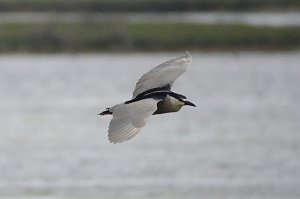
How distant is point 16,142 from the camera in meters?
19.9

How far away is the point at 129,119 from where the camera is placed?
9.13 m

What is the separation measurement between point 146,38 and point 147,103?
72.4 ft

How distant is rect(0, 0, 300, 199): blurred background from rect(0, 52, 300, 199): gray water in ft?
0.10

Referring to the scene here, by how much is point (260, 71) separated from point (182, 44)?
9.08 feet

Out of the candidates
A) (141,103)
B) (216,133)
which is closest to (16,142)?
(216,133)

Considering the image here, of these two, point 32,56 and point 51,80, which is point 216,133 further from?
point 32,56

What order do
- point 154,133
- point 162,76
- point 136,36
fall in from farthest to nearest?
Result: point 136,36 → point 154,133 → point 162,76

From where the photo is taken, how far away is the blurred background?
651 inches

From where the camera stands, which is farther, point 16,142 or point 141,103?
point 16,142

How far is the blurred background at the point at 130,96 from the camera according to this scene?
16547 mm

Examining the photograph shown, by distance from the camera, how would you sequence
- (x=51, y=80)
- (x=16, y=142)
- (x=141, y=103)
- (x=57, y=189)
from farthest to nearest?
1. (x=51, y=80)
2. (x=16, y=142)
3. (x=57, y=189)
4. (x=141, y=103)

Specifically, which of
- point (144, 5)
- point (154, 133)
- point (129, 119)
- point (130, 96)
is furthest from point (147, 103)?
point (144, 5)

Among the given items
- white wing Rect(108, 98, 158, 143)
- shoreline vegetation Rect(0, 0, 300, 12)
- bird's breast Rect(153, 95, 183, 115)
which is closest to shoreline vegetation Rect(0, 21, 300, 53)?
shoreline vegetation Rect(0, 0, 300, 12)

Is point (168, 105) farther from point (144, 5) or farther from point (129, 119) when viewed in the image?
point (144, 5)
